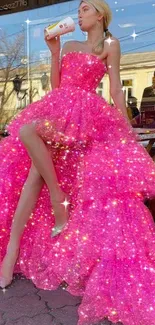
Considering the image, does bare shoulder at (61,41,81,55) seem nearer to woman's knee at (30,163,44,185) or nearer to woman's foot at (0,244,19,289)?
woman's knee at (30,163,44,185)

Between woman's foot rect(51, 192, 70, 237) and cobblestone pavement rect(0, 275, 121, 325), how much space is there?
0.30 metres

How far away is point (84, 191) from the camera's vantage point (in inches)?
83.2

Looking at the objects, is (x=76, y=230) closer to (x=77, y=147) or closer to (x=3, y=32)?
(x=77, y=147)

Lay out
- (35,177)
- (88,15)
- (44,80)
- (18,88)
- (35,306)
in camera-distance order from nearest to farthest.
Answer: (35,306) < (35,177) < (88,15) < (44,80) < (18,88)

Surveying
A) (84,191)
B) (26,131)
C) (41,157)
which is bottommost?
(84,191)

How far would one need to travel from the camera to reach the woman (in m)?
1.88

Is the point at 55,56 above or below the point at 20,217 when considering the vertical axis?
above

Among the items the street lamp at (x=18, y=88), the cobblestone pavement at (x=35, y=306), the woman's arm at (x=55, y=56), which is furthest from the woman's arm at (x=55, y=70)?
the street lamp at (x=18, y=88)

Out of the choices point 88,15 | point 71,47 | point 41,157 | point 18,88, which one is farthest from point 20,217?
point 18,88

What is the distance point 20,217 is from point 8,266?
24 cm

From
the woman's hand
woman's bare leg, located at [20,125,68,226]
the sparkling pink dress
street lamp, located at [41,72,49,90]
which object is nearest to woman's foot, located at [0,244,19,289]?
the sparkling pink dress

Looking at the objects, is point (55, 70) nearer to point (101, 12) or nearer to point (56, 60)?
point (56, 60)

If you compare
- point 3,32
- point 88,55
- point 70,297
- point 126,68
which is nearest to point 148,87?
point 126,68

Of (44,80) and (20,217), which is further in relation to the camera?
(44,80)
